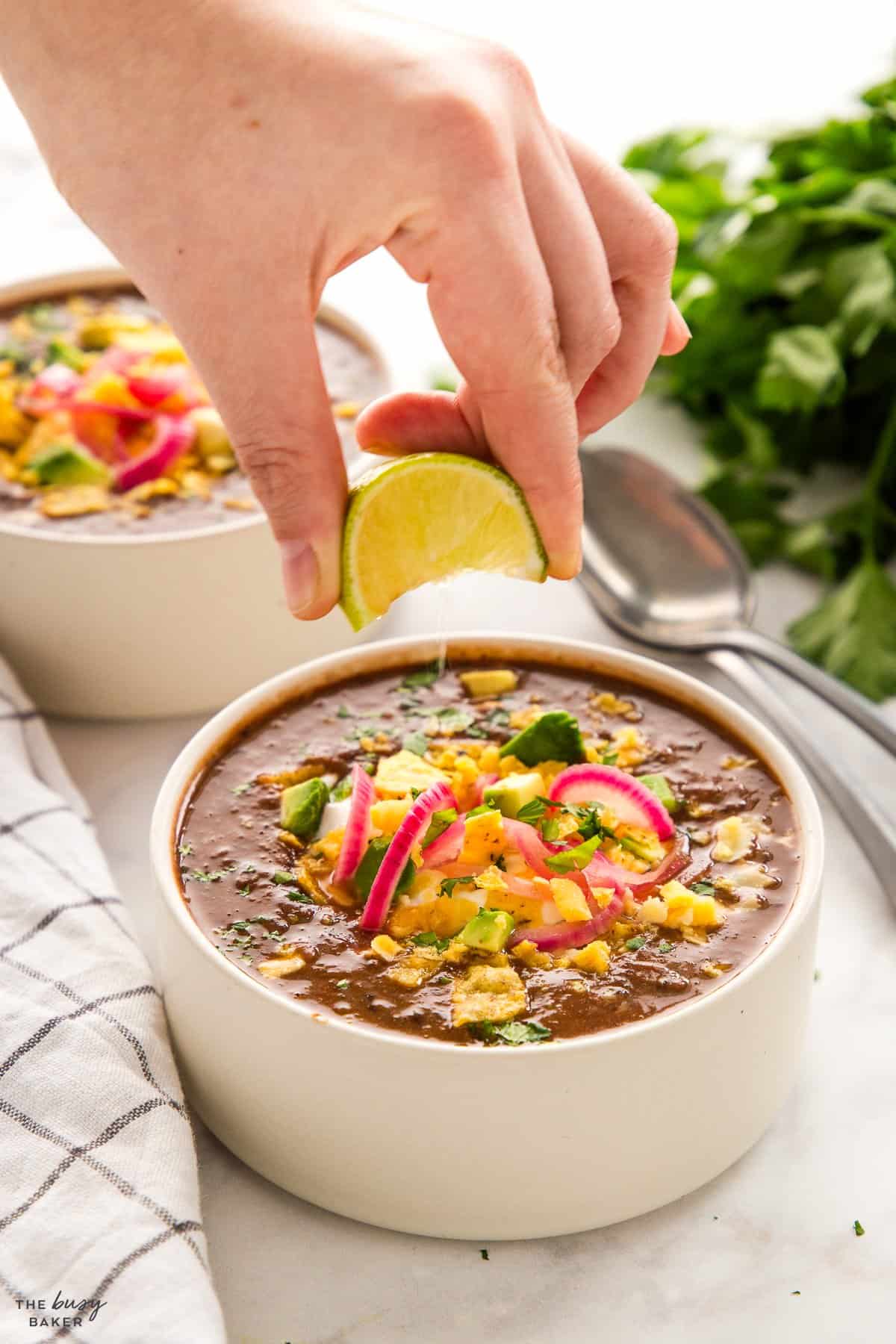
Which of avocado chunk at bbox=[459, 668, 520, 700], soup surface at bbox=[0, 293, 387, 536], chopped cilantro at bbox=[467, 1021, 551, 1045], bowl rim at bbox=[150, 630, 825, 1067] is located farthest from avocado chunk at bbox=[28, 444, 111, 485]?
chopped cilantro at bbox=[467, 1021, 551, 1045]

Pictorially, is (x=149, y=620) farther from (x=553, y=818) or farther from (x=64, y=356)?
(x=553, y=818)

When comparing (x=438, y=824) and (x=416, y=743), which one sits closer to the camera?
(x=438, y=824)

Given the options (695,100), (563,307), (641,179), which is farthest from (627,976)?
(695,100)

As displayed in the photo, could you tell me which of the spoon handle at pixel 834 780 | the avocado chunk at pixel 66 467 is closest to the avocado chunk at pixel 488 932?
the spoon handle at pixel 834 780

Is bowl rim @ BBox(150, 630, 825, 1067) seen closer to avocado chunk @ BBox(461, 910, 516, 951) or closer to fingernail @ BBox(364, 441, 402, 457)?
avocado chunk @ BBox(461, 910, 516, 951)

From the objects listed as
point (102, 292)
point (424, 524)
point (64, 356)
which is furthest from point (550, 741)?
point (102, 292)

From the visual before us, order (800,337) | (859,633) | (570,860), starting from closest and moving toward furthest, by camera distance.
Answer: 1. (570,860)
2. (859,633)
3. (800,337)

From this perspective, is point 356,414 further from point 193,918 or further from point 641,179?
point 193,918
